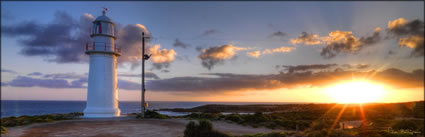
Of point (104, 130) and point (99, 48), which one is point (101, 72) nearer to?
point (99, 48)

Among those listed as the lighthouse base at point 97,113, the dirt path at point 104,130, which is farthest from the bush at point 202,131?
the lighthouse base at point 97,113

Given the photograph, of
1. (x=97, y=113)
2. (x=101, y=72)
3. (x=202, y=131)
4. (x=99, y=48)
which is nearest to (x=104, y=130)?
(x=202, y=131)

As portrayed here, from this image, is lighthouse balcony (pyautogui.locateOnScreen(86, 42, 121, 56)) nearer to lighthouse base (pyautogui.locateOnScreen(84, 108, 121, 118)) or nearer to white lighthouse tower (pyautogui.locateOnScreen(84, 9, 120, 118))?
white lighthouse tower (pyautogui.locateOnScreen(84, 9, 120, 118))

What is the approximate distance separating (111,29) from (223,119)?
39.6ft

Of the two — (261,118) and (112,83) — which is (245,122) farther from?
(112,83)

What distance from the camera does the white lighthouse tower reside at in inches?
829

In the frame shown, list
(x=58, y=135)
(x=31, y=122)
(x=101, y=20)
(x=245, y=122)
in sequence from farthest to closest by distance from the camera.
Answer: (x=101, y=20) → (x=245, y=122) → (x=31, y=122) → (x=58, y=135)

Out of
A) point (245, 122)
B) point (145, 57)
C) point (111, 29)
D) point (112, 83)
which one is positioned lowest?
point (245, 122)

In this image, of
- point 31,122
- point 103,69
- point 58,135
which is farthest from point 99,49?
point 58,135

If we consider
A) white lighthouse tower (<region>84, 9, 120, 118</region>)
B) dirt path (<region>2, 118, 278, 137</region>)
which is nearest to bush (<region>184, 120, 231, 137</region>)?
dirt path (<region>2, 118, 278, 137</region>)

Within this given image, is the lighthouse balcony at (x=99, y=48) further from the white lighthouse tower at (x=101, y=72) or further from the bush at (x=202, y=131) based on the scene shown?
the bush at (x=202, y=131)

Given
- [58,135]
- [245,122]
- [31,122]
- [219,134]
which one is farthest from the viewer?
[245,122]

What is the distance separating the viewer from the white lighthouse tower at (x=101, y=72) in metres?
21.1

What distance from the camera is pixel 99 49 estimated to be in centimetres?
2106
